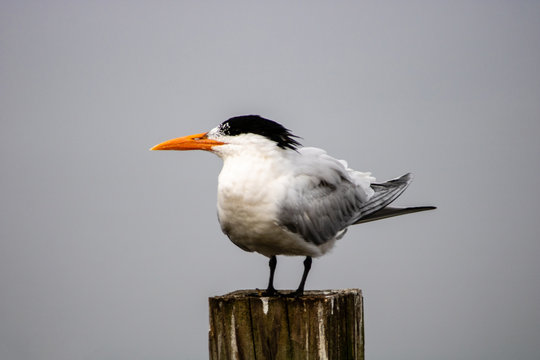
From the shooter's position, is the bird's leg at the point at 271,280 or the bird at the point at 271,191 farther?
the bird's leg at the point at 271,280

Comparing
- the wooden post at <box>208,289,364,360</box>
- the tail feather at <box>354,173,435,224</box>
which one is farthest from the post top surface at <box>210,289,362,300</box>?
the tail feather at <box>354,173,435,224</box>

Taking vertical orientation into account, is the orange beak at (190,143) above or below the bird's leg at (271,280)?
above

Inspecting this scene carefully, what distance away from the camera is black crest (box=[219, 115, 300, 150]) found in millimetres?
4363

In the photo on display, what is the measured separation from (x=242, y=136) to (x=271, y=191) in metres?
0.42

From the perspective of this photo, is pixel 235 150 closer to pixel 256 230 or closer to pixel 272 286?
pixel 256 230

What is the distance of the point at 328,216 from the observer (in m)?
4.67

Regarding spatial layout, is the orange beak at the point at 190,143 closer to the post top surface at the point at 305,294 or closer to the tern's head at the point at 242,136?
the tern's head at the point at 242,136

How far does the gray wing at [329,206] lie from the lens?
170 inches

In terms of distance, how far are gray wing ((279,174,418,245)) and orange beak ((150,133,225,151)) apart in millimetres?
634

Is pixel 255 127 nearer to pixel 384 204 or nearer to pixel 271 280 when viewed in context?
pixel 271 280

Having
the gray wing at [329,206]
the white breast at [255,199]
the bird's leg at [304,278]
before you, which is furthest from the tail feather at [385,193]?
the white breast at [255,199]

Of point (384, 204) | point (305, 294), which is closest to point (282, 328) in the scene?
point (305, 294)

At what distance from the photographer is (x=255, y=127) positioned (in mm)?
4363

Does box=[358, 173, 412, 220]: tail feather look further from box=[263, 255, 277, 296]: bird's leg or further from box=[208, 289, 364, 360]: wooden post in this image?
box=[208, 289, 364, 360]: wooden post
